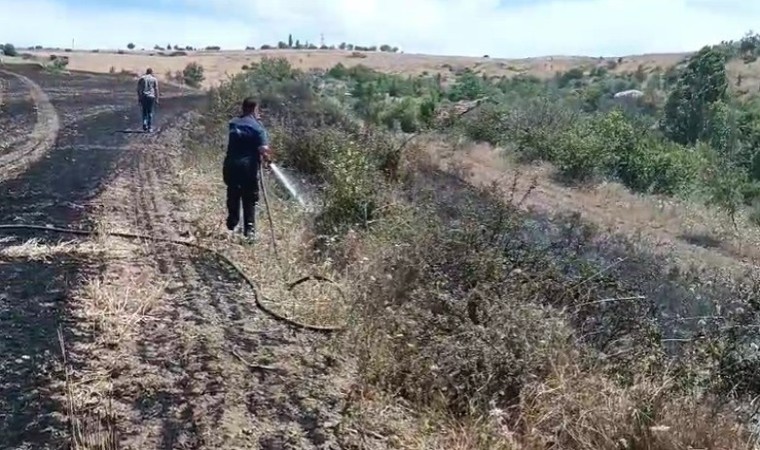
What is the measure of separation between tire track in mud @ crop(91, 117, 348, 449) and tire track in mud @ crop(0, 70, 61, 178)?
839 centimetres

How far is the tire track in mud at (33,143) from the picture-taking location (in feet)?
58.5

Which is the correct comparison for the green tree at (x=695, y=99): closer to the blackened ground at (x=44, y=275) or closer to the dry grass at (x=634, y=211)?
the dry grass at (x=634, y=211)

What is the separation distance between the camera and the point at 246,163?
1195 centimetres

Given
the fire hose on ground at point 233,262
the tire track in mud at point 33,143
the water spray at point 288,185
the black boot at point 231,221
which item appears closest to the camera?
the fire hose on ground at point 233,262

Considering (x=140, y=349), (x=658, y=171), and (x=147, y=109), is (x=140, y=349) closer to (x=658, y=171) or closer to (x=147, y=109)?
(x=147, y=109)

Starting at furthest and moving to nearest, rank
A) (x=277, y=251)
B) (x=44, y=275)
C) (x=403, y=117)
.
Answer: (x=403, y=117) < (x=277, y=251) < (x=44, y=275)

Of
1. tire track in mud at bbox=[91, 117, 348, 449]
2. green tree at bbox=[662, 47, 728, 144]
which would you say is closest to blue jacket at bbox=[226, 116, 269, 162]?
tire track in mud at bbox=[91, 117, 348, 449]

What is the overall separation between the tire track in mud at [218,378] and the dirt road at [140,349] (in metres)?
0.01

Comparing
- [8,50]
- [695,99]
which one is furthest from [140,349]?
[8,50]

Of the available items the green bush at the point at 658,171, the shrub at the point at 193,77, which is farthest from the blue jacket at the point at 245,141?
the shrub at the point at 193,77

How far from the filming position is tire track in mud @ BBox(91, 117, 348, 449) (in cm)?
627

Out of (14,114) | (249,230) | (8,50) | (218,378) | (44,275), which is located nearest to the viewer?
(218,378)

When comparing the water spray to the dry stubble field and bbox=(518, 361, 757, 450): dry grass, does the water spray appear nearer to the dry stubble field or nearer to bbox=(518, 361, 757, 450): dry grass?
the dry stubble field

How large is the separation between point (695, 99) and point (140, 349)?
126 ft
